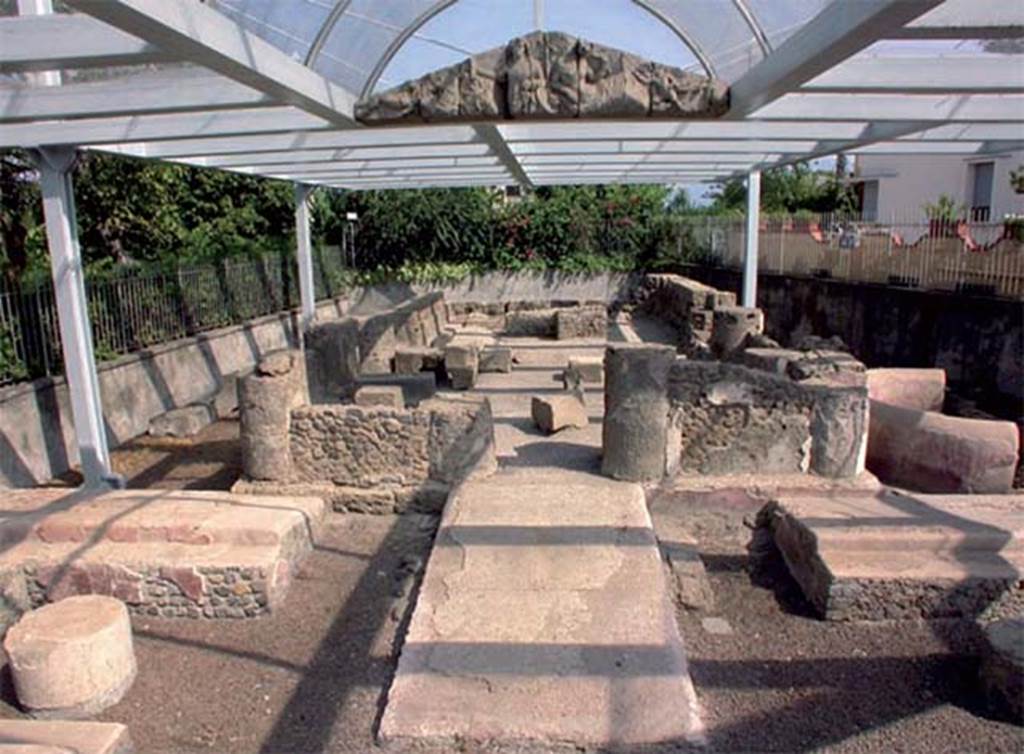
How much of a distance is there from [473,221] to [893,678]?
19115 millimetres

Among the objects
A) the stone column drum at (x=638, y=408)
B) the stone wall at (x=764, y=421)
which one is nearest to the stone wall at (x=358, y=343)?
the stone column drum at (x=638, y=408)

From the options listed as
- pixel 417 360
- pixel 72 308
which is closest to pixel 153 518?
pixel 72 308

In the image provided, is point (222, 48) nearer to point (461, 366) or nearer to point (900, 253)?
point (461, 366)

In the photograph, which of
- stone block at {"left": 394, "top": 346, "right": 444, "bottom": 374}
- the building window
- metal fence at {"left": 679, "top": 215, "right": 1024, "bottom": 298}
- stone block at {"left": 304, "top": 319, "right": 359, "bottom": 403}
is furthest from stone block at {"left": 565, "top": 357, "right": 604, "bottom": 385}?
the building window

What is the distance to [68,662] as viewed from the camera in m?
4.08

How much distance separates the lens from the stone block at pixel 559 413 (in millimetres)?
8109

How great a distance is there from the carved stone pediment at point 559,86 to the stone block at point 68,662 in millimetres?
3878

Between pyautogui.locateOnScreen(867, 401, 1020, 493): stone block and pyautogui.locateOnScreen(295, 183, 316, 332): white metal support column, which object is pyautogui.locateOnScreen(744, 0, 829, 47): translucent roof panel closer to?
pyautogui.locateOnScreen(867, 401, 1020, 493): stone block

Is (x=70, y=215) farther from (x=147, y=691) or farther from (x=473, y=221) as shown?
(x=473, y=221)

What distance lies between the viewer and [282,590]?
17.5ft

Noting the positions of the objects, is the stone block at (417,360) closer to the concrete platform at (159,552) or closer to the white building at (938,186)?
the concrete platform at (159,552)

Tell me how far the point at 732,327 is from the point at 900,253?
3949 mm

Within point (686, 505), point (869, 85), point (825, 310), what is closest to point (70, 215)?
point (686, 505)

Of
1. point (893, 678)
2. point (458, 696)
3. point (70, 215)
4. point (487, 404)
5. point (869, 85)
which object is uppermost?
point (869, 85)
